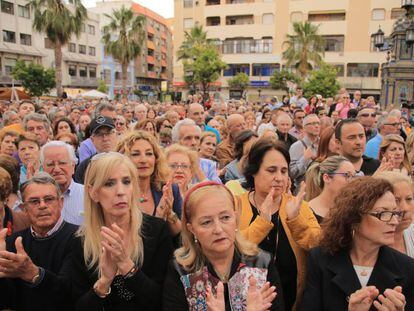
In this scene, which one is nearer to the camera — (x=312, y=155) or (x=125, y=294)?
(x=125, y=294)

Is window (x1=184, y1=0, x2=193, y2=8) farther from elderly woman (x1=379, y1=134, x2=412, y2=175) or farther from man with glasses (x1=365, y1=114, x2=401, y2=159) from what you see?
elderly woman (x1=379, y1=134, x2=412, y2=175)

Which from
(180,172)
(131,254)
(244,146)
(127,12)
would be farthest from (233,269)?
(127,12)

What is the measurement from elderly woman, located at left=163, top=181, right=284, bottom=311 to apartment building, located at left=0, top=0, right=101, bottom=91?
3331cm

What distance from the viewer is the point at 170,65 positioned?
79.9 m

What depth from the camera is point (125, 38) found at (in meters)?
33.8

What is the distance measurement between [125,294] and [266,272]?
0.90m

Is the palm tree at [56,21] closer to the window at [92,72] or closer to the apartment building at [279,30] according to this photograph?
the apartment building at [279,30]

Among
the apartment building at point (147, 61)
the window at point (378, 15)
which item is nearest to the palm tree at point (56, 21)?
the apartment building at point (147, 61)

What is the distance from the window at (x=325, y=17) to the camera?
142 ft

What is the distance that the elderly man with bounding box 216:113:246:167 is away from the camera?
6.34m

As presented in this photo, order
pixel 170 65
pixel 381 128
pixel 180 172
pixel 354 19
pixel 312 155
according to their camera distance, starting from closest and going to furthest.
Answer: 1. pixel 180 172
2. pixel 312 155
3. pixel 381 128
4. pixel 354 19
5. pixel 170 65

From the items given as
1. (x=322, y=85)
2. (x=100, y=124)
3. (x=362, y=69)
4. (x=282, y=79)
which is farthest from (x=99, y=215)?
(x=362, y=69)

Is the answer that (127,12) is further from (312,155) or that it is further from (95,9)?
(312,155)

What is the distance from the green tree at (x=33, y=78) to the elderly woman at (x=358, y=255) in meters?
32.9
